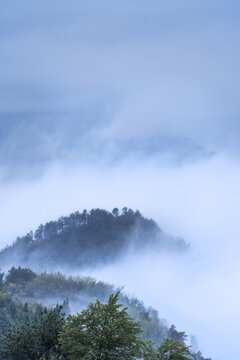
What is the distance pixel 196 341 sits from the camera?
13338 cm

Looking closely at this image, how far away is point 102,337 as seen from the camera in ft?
71.4

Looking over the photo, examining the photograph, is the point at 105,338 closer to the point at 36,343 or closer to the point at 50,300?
the point at 36,343

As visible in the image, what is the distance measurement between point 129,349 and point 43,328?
27.4ft

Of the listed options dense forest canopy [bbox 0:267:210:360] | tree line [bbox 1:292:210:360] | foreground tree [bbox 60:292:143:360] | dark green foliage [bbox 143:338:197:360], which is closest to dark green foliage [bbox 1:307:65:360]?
tree line [bbox 1:292:210:360]

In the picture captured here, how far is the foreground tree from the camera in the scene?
22.1 meters

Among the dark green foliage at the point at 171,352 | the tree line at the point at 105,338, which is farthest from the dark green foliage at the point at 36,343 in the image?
the dark green foliage at the point at 171,352

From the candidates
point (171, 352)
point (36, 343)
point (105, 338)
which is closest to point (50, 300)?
point (36, 343)

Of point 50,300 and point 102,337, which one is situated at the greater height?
point 50,300

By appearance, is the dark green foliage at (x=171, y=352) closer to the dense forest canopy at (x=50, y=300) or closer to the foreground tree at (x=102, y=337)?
the foreground tree at (x=102, y=337)

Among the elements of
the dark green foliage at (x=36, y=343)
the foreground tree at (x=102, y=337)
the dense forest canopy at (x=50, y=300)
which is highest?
the dense forest canopy at (x=50, y=300)

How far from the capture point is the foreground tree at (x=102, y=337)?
22125 millimetres

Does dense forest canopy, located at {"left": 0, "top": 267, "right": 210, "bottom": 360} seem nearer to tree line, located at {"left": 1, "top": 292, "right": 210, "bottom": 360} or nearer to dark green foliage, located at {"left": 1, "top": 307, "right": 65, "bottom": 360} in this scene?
dark green foliage, located at {"left": 1, "top": 307, "right": 65, "bottom": 360}

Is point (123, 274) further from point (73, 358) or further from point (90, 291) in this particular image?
point (73, 358)

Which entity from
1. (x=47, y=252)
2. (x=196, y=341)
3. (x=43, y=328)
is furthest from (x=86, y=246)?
(x=43, y=328)
